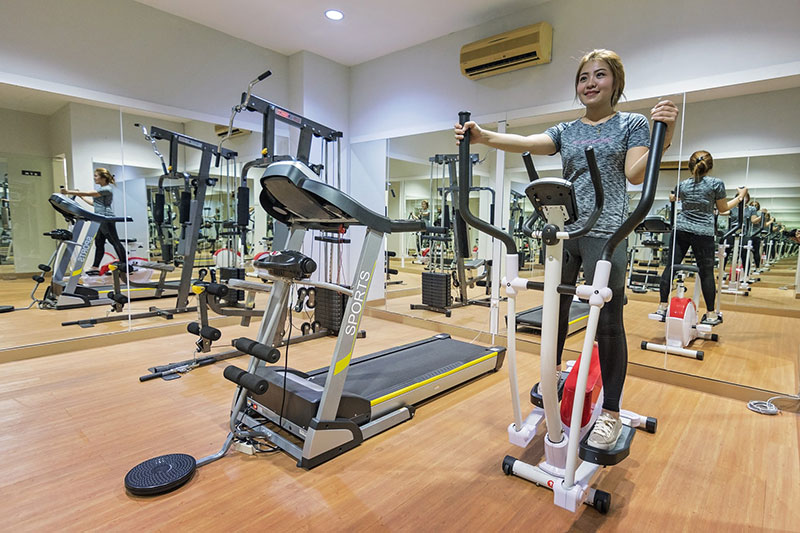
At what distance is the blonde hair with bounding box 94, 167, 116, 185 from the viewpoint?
3707mm

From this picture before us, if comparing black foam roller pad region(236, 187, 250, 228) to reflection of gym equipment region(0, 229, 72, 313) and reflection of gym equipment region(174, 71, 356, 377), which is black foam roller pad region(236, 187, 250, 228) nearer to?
reflection of gym equipment region(174, 71, 356, 377)

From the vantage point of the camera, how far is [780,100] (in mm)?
2748

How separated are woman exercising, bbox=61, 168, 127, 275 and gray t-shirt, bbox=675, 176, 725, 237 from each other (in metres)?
4.78

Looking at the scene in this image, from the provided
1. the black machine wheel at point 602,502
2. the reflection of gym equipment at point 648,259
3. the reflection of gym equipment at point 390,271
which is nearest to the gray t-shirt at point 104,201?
the reflection of gym equipment at point 390,271

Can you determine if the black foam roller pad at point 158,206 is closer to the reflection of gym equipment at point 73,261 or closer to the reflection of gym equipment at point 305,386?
the reflection of gym equipment at point 73,261

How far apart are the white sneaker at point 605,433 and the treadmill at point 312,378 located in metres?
1.06

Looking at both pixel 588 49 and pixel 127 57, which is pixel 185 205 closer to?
pixel 127 57

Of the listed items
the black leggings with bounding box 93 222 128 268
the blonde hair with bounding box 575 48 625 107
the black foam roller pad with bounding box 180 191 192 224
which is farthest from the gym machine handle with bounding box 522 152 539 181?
the black leggings with bounding box 93 222 128 268

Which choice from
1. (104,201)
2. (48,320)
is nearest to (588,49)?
(104,201)

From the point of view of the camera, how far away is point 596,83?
1.71 meters

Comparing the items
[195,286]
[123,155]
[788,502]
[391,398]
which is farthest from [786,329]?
[123,155]

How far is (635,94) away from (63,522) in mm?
4062

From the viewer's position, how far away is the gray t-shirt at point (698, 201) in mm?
3059

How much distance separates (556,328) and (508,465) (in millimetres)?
737
